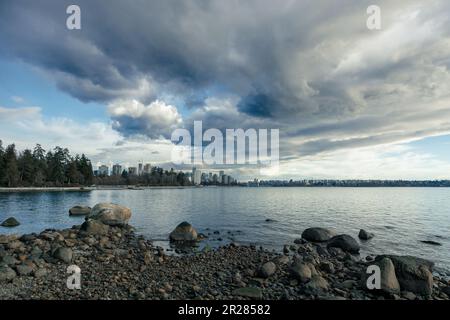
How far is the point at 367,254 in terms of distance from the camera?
1869cm

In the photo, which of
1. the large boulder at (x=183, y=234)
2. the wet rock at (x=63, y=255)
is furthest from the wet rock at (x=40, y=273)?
the large boulder at (x=183, y=234)

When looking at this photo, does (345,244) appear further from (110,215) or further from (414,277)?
(110,215)

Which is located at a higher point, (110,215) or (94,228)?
(110,215)

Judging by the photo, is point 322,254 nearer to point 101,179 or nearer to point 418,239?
point 418,239

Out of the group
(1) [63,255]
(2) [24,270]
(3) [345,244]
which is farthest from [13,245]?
(3) [345,244]

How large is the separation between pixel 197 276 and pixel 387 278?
28.7 feet

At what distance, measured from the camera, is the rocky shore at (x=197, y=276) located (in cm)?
972

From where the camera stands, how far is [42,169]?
101 m

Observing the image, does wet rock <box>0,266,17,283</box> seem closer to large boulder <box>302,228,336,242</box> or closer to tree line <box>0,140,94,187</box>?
large boulder <box>302,228,336,242</box>

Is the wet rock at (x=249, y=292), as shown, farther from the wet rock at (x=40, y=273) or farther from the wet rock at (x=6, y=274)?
the wet rock at (x=6, y=274)
